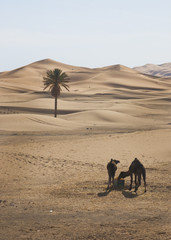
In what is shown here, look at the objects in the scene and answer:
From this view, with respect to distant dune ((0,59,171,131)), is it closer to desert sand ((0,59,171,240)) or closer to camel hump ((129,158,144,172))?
desert sand ((0,59,171,240))

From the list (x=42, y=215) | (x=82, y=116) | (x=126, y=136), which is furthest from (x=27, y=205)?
(x=82, y=116)

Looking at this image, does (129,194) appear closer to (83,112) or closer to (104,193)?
(104,193)

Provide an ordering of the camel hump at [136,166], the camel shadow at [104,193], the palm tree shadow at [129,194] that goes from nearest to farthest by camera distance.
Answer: the palm tree shadow at [129,194] < the camel shadow at [104,193] < the camel hump at [136,166]

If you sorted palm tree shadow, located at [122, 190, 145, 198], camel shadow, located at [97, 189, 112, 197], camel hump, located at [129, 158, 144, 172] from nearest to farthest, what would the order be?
palm tree shadow, located at [122, 190, 145, 198] → camel shadow, located at [97, 189, 112, 197] → camel hump, located at [129, 158, 144, 172]

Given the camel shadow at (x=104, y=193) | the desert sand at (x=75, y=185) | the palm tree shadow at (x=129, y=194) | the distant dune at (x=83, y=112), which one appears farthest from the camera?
the distant dune at (x=83, y=112)

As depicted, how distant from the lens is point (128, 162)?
66.5ft

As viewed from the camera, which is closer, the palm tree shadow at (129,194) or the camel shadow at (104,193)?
the palm tree shadow at (129,194)

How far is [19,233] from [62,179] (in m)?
6.59

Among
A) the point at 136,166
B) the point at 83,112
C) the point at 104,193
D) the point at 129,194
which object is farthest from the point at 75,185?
the point at 83,112

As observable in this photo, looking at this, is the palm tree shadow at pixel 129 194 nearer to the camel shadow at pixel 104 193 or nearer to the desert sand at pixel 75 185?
the desert sand at pixel 75 185

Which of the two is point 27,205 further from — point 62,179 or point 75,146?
point 75,146

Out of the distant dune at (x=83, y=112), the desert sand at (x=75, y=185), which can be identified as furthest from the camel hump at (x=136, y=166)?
the distant dune at (x=83, y=112)

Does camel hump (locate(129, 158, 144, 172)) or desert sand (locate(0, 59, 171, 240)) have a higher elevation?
camel hump (locate(129, 158, 144, 172))

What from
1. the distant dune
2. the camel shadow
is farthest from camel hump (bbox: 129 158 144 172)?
the distant dune
